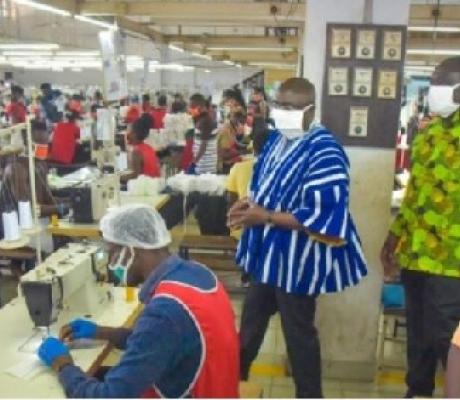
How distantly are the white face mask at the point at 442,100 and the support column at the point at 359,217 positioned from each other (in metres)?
0.77

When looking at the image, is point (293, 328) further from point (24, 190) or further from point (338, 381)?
point (24, 190)

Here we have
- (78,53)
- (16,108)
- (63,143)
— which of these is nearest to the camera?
(63,143)

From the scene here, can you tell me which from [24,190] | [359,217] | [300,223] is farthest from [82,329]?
[24,190]

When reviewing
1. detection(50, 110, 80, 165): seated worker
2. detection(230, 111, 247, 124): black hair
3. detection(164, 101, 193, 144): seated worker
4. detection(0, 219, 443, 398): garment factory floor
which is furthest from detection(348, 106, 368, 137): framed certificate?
detection(164, 101, 193, 144): seated worker

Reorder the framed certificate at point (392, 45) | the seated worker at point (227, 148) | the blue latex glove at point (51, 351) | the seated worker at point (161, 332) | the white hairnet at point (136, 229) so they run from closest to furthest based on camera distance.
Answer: the seated worker at point (161, 332), the white hairnet at point (136, 229), the blue latex glove at point (51, 351), the framed certificate at point (392, 45), the seated worker at point (227, 148)

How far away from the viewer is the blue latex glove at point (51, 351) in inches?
92.0

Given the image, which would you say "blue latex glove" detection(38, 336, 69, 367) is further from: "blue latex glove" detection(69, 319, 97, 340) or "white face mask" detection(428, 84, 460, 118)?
"white face mask" detection(428, 84, 460, 118)

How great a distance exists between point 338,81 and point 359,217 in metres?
0.84

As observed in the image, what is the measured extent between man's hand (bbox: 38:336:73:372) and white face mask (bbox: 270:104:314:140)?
1.45 metres

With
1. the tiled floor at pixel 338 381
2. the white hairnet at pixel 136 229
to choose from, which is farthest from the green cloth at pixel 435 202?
the white hairnet at pixel 136 229

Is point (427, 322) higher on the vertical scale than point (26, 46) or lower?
lower

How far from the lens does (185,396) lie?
2.03 meters

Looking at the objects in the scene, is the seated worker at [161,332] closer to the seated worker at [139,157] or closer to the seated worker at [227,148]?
the seated worker at [139,157]

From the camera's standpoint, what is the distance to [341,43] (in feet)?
11.5
